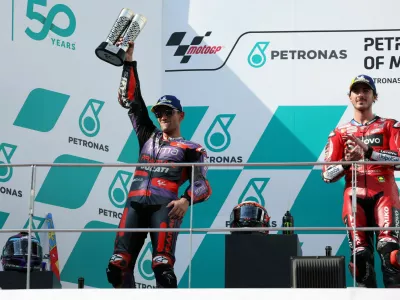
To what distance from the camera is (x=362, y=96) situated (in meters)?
7.61

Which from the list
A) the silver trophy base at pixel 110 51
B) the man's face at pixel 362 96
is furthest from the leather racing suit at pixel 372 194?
the silver trophy base at pixel 110 51

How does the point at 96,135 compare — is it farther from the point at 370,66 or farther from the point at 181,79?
the point at 370,66

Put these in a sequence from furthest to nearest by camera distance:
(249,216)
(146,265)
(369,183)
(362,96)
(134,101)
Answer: (146,265)
(134,101)
(249,216)
(362,96)
(369,183)

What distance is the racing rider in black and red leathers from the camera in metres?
7.27

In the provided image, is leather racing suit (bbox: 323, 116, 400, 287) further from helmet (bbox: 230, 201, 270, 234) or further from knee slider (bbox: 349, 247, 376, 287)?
helmet (bbox: 230, 201, 270, 234)

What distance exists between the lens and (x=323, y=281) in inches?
266

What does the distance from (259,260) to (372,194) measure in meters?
0.80

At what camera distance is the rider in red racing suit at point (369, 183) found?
712cm

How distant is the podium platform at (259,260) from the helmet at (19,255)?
1.31m

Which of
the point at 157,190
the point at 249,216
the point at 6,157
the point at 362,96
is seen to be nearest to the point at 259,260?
the point at 249,216

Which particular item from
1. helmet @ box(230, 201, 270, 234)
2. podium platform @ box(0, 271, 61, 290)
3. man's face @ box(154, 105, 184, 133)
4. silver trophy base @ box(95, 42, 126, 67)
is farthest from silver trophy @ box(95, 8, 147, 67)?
podium platform @ box(0, 271, 61, 290)

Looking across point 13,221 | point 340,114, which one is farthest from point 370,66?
point 13,221

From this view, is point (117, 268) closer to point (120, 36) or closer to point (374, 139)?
point (120, 36)
